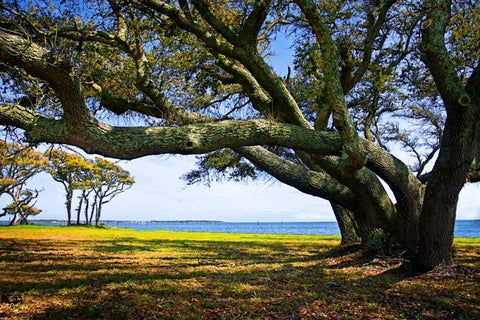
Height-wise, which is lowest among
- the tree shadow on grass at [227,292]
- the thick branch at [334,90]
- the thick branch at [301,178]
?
the tree shadow on grass at [227,292]

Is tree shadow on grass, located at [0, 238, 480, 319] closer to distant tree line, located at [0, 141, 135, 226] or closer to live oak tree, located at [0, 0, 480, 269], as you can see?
live oak tree, located at [0, 0, 480, 269]

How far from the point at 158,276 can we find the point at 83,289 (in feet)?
5.11

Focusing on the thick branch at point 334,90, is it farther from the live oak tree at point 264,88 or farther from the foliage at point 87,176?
the foliage at point 87,176

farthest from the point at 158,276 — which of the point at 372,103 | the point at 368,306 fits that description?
the point at 372,103

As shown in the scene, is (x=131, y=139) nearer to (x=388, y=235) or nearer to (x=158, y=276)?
(x=158, y=276)

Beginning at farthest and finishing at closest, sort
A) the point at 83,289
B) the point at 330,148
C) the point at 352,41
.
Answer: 1. the point at 352,41
2. the point at 330,148
3. the point at 83,289

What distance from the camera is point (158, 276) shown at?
6.48m

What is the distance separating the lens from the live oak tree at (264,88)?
15.5ft

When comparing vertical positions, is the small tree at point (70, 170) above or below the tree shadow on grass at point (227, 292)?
above

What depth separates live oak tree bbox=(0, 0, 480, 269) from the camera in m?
4.71

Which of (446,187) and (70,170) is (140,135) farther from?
(70,170)

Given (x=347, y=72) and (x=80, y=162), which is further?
(x=80, y=162)

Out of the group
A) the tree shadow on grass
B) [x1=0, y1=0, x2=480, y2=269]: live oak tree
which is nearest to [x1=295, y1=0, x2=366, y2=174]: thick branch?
[x1=0, y1=0, x2=480, y2=269]: live oak tree

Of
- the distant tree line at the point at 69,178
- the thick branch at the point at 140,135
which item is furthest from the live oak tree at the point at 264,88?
the distant tree line at the point at 69,178
